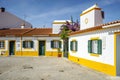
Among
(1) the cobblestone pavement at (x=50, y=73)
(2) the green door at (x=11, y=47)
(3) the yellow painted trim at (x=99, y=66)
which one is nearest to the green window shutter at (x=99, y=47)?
(3) the yellow painted trim at (x=99, y=66)

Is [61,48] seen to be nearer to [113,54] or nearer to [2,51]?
[2,51]

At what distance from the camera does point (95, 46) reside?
1444 centimetres

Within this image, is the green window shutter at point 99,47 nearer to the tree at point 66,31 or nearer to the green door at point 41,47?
the tree at point 66,31

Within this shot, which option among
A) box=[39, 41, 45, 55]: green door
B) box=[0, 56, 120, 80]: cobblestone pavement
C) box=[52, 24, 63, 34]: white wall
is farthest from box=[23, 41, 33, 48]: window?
box=[0, 56, 120, 80]: cobblestone pavement

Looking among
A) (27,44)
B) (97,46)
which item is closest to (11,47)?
(27,44)

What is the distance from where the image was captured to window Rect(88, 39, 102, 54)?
13.1m

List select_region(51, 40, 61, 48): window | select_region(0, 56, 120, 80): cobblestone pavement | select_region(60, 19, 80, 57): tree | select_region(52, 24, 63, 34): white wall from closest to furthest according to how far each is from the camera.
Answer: select_region(0, 56, 120, 80): cobblestone pavement
select_region(60, 19, 80, 57): tree
select_region(51, 40, 61, 48): window
select_region(52, 24, 63, 34): white wall

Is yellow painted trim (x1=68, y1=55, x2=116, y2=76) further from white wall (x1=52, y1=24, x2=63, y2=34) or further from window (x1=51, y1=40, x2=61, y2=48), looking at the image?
white wall (x1=52, y1=24, x2=63, y2=34)

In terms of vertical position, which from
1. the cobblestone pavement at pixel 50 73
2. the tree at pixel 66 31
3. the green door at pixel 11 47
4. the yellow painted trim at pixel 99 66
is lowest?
the cobblestone pavement at pixel 50 73

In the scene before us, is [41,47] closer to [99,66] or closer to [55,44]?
[55,44]

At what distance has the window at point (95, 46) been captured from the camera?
1314 centimetres

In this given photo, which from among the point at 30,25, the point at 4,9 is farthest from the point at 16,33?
the point at 30,25

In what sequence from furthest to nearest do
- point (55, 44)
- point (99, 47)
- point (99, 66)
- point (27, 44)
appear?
1. point (27, 44)
2. point (55, 44)
3. point (99, 66)
4. point (99, 47)

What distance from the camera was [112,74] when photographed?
1141cm
